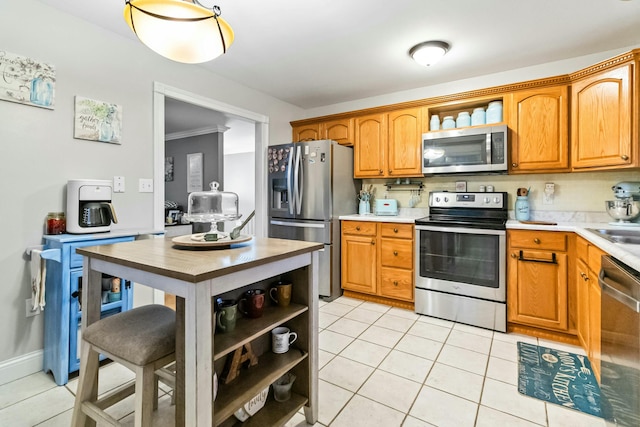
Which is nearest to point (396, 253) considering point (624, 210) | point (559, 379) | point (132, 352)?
point (559, 379)

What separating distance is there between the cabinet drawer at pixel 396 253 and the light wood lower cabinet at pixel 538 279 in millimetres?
861

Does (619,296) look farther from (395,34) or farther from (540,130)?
(395,34)

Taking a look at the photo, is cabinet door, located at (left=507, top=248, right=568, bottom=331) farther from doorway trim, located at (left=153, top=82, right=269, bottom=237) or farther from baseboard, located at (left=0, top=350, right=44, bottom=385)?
baseboard, located at (left=0, top=350, right=44, bottom=385)

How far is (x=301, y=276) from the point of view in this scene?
152 cm

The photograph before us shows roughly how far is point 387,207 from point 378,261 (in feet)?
2.13

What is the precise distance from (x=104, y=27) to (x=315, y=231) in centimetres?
247

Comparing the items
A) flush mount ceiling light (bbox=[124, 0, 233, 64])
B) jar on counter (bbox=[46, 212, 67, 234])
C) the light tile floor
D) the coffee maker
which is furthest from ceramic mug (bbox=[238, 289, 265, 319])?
jar on counter (bbox=[46, 212, 67, 234])

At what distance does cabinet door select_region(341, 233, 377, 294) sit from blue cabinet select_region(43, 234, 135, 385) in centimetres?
226

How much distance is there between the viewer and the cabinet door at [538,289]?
2.36 meters

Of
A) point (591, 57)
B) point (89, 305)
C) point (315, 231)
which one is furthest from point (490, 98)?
point (89, 305)


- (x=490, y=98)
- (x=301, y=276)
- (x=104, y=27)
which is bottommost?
(x=301, y=276)

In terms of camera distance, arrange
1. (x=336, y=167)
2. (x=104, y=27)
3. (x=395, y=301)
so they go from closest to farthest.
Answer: (x=104, y=27) < (x=395, y=301) < (x=336, y=167)

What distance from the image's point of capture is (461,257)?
278cm

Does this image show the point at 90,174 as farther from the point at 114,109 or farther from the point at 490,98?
the point at 490,98
